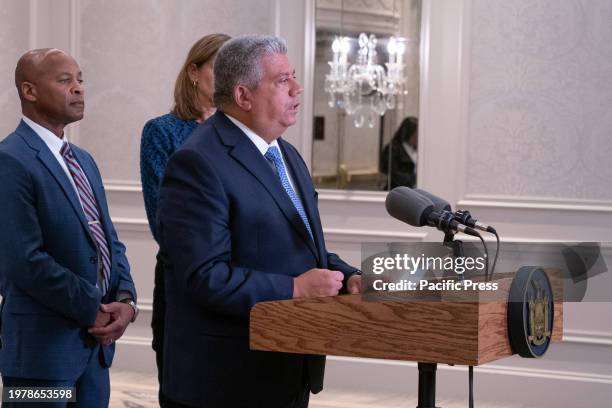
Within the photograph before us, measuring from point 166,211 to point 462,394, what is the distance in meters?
3.44

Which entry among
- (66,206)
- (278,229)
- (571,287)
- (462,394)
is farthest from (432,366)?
(462,394)

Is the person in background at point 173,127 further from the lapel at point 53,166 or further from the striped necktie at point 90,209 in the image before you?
the lapel at point 53,166

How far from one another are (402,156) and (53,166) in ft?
9.79

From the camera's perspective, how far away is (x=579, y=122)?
200 inches

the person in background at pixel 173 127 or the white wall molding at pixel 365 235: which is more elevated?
the person in background at pixel 173 127

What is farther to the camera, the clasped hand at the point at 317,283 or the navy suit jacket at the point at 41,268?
the navy suit jacket at the point at 41,268

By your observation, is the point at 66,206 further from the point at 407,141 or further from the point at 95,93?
the point at 95,93

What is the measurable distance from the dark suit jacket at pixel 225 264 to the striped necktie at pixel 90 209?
0.57 metres

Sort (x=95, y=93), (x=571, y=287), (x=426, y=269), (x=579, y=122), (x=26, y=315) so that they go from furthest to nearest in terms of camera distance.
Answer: (x=95, y=93), (x=579, y=122), (x=26, y=315), (x=571, y=287), (x=426, y=269)

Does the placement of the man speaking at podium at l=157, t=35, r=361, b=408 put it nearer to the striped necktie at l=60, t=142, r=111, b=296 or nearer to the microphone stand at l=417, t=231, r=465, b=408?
the microphone stand at l=417, t=231, r=465, b=408

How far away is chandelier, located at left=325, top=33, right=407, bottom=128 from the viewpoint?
5.39 meters

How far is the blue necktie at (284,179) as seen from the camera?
94.0 inches

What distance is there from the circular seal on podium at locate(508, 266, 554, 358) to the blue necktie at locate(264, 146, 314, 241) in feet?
2.11

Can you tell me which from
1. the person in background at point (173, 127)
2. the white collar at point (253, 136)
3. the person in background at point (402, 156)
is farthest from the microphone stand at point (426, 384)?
the person in background at point (402, 156)
